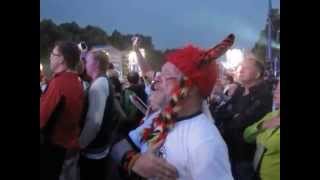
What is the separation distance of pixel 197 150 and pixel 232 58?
0.56 metres

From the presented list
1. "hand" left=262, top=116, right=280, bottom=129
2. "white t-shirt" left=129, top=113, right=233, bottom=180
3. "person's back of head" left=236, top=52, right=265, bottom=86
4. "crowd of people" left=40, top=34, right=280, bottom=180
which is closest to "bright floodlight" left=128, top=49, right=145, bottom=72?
"crowd of people" left=40, top=34, right=280, bottom=180

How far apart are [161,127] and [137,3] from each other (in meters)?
0.74

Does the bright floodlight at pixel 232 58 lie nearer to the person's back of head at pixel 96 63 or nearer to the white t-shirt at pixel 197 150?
the white t-shirt at pixel 197 150

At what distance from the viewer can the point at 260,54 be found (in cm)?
344

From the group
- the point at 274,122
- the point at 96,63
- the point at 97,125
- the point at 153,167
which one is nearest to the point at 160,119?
the point at 153,167

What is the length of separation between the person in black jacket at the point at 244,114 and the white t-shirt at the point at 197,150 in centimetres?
5

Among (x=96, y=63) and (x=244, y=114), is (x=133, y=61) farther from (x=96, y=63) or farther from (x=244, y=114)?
(x=244, y=114)

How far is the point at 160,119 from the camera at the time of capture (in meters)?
3.43

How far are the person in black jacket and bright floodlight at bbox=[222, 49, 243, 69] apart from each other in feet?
0.12

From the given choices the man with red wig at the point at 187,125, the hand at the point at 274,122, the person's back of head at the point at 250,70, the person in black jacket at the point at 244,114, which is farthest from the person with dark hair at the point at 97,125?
the hand at the point at 274,122

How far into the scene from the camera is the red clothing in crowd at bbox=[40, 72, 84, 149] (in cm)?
347

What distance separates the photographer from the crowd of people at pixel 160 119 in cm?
337
